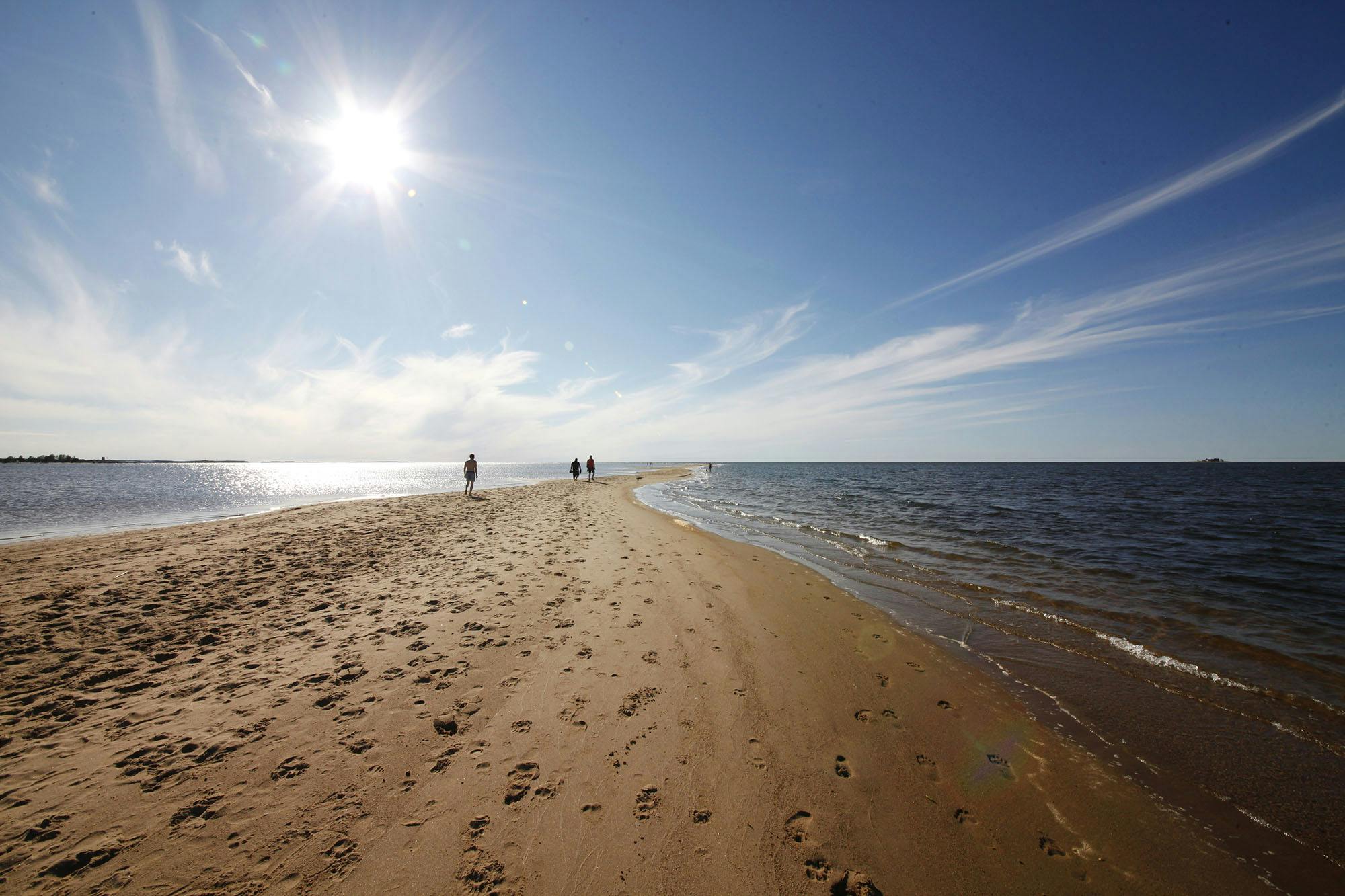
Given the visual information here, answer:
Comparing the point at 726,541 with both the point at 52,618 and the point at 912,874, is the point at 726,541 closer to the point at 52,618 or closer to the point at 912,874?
the point at 912,874

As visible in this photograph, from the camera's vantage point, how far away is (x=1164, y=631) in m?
8.73

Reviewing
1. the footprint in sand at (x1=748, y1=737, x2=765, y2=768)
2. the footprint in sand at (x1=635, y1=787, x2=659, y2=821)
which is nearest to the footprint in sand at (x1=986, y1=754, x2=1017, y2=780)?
the footprint in sand at (x1=748, y1=737, x2=765, y2=768)

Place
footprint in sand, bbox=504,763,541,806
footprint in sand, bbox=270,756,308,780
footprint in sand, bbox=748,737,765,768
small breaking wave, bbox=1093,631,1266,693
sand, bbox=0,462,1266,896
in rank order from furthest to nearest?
small breaking wave, bbox=1093,631,1266,693
footprint in sand, bbox=748,737,765,768
footprint in sand, bbox=270,756,308,780
footprint in sand, bbox=504,763,541,806
sand, bbox=0,462,1266,896

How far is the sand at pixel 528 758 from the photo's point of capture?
3.45 metres

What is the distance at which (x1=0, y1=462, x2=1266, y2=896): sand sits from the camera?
11.3 ft

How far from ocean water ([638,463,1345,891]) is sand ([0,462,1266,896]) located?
780 millimetres

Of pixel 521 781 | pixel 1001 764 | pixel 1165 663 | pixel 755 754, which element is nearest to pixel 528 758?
pixel 521 781

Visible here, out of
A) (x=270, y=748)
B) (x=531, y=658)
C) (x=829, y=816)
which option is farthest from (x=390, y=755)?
(x=829, y=816)

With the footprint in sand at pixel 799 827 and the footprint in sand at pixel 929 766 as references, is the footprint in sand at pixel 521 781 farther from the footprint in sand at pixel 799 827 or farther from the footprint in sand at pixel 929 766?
the footprint in sand at pixel 929 766

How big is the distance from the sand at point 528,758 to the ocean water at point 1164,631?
0.78 metres

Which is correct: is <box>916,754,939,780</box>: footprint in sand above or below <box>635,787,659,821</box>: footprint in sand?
below

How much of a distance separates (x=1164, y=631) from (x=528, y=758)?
39.3 ft

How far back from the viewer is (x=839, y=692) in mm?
6270

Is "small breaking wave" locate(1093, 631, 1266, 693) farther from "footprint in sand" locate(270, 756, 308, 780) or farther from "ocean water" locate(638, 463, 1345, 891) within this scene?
"footprint in sand" locate(270, 756, 308, 780)
